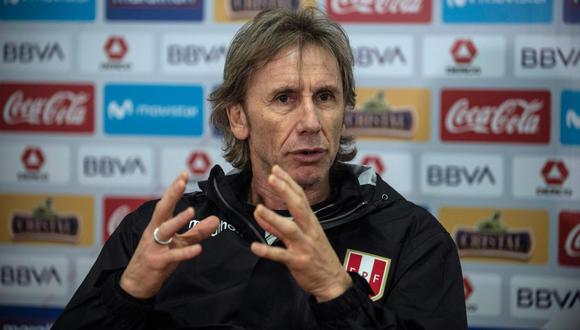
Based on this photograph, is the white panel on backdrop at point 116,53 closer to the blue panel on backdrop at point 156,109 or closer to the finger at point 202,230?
the blue panel on backdrop at point 156,109

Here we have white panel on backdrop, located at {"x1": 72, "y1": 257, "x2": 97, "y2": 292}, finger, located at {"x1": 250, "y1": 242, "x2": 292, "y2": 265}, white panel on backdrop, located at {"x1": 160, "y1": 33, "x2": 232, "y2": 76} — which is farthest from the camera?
white panel on backdrop, located at {"x1": 72, "y1": 257, "x2": 97, "y2": 292}

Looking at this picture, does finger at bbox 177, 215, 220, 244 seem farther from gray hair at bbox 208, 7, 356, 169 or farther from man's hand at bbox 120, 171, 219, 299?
gray hair at bbox 208, 7, 356, 169

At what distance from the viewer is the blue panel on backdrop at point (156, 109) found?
2.78 meters

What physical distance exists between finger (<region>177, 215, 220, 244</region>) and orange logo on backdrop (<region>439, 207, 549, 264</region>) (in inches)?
57.3

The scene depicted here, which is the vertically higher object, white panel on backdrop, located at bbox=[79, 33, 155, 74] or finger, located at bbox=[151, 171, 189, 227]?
white panel on backdrop, located at bbox=[79, 33, 155, 74]

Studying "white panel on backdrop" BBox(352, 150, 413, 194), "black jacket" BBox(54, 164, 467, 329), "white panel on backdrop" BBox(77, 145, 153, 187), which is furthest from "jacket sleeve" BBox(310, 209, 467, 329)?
"white panel on backdrop" BBox(77, 145, 153, 187)

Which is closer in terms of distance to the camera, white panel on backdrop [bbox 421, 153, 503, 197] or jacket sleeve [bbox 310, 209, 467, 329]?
jacket sleeve [bbox 310, 209, 467, 329]

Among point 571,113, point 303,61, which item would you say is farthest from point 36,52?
point 571,113

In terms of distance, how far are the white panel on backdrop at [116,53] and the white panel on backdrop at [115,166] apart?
1.03 feet

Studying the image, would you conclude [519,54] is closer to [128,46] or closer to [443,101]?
[443,101]

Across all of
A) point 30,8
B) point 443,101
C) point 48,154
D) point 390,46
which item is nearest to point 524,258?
point 443,101

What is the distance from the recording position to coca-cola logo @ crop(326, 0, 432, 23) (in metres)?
2.63

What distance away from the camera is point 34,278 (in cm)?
291

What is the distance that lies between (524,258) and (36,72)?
2.03m
